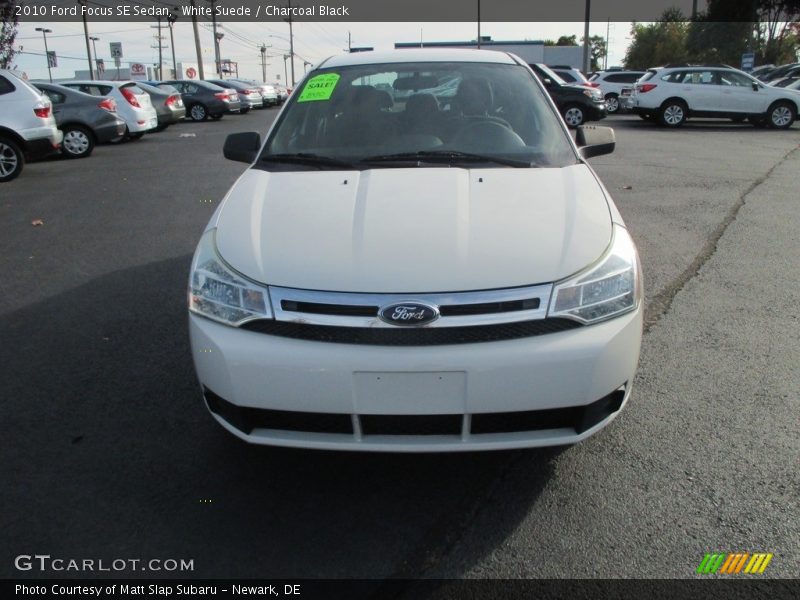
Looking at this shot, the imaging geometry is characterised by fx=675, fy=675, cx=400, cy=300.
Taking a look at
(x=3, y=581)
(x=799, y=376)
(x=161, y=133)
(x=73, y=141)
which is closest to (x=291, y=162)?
(x=3, y=581)

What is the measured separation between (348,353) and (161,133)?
18784 millimetres

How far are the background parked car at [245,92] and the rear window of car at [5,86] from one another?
16788 mm

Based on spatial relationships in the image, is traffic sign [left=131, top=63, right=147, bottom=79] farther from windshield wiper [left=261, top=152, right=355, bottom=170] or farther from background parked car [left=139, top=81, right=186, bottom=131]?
windshield wiper [left=261, top=152, right=355, bottom=170]

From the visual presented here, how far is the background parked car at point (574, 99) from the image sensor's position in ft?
59.1

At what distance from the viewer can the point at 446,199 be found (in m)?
2.79

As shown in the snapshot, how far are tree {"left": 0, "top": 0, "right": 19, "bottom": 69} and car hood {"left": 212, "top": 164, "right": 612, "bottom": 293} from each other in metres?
21.5

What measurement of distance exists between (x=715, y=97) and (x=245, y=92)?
17.7 metres

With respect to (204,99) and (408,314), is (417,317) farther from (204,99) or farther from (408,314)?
(204,99)

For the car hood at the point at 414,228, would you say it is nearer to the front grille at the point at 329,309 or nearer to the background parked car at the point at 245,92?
the front grille at the point at 329,309

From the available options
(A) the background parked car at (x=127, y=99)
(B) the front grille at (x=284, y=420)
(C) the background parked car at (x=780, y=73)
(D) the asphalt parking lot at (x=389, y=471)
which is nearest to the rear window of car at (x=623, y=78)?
(C) the background parked car at (x=780, y=73)

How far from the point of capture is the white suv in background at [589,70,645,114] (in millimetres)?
25047

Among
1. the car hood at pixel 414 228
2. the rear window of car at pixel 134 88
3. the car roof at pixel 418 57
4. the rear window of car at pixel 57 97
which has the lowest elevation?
the car hood at pixel 414 228

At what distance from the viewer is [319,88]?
12.9 ft

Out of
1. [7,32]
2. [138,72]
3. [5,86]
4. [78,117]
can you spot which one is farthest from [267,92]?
[5,86]
